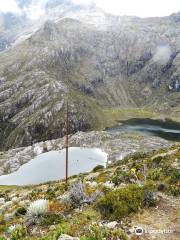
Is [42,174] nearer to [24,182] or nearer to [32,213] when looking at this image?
[24,182]

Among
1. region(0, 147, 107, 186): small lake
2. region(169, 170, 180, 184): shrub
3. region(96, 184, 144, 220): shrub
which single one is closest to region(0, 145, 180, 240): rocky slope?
region(96, 184, 144, 220): shrub

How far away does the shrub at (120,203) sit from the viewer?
2172 cm

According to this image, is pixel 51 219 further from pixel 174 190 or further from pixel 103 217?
pixel 174 190

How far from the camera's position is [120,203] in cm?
2205

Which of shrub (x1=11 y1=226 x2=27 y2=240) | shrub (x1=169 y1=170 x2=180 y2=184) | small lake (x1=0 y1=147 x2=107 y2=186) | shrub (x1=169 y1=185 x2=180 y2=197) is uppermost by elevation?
shrub (x1=169 y1=185 x2=180 y2=197)

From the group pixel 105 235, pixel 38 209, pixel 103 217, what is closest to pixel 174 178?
pixel 103 217

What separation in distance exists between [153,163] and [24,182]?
129376mm

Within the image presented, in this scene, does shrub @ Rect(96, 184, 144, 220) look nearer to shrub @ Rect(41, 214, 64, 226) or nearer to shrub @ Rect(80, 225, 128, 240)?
shrub @ Rect(80, 225, 128, 240)

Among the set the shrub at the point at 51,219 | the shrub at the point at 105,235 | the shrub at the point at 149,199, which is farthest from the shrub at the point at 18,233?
the shrub at the point at 149,199

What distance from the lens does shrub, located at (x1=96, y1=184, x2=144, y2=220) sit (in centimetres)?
2172

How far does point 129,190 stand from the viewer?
78.0ft

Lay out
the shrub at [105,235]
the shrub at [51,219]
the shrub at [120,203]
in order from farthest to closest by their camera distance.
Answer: the shrub at [51,219] → the shrub at [120,203] → the shrub at [105,235]

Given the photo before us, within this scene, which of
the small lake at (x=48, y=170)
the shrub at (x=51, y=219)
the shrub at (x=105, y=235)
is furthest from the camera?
the small lake at (x=48, y=170)

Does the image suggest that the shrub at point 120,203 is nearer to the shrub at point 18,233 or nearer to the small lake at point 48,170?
the shrub at point 18,233
